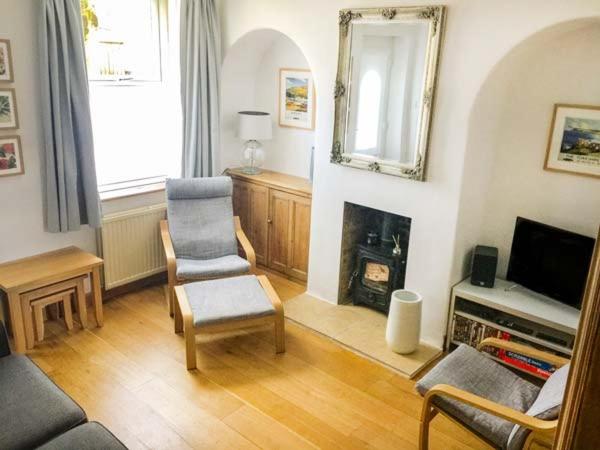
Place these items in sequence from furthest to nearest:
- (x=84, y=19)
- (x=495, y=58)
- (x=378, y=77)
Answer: (x=84, y=19) < (x=378, y=77) < (x=495, y=58)

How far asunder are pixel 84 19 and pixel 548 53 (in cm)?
315

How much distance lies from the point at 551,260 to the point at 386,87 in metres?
1.53

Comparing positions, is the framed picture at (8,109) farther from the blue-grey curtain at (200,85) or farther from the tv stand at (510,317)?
the tv stand at (510,317)

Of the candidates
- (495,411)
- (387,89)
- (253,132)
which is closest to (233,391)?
(495,411)

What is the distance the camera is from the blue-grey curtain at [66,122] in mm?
3219

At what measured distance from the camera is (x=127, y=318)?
12.2ft

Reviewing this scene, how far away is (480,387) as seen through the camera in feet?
8.03

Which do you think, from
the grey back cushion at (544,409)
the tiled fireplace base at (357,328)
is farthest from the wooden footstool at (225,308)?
the grey back cushion at (544,409)

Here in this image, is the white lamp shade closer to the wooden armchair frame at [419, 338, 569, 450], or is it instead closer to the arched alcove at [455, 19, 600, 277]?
the arched alcove at [455, 19, 600, 277]

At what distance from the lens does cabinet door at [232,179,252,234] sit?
4.53m

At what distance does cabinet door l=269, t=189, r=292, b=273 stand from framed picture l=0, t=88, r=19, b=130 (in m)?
1.96

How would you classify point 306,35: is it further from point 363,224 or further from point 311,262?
point 311,262

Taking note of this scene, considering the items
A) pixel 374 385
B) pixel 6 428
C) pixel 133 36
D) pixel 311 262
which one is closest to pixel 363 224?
pixel 311 262

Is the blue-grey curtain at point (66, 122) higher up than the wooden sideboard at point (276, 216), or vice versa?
the blue-grey curtain at point (66, 122)
